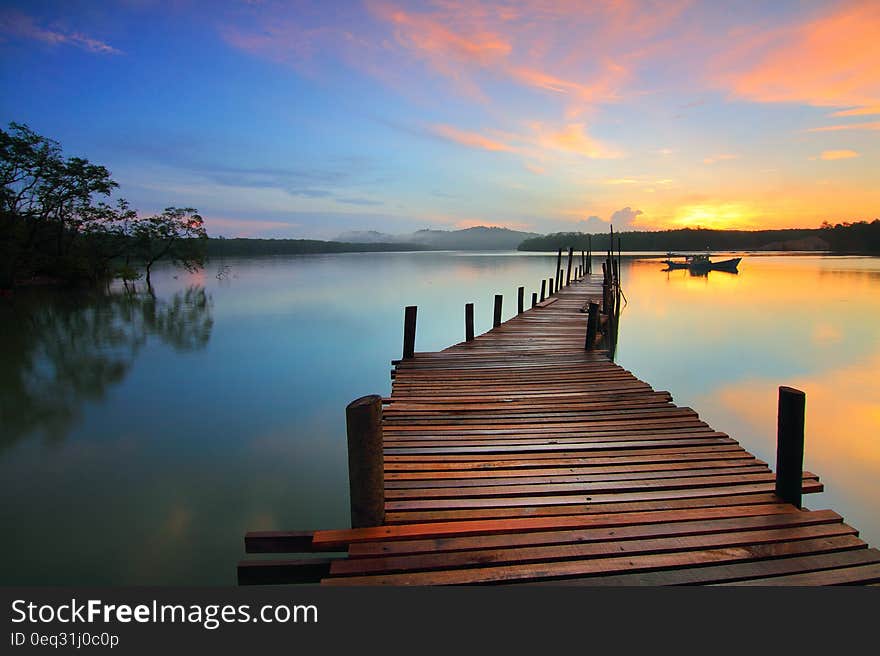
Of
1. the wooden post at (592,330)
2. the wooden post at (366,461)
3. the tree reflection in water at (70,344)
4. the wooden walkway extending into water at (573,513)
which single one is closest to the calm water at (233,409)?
the tree reflection in water at (70,344)

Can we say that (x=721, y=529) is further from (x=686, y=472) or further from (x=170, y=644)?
(x=170, y=644)

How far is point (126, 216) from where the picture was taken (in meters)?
39.3

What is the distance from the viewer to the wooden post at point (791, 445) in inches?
130

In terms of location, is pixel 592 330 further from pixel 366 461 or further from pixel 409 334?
pixel 366 461

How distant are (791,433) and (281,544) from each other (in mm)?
3694

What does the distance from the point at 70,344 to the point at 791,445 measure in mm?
20220

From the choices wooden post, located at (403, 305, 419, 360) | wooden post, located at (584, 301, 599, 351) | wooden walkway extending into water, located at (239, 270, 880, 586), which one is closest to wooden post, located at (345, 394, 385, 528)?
wooden walkway extending into water, located at (239, 270, 880, 586)

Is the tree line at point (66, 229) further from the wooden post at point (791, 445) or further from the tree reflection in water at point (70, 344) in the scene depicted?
the wooden post at point (791, 445)

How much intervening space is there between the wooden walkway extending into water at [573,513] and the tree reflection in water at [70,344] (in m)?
7.74

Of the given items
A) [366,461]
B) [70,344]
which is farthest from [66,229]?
[366,461]

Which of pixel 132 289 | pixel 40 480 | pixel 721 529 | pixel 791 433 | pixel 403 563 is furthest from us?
pixel 132 289

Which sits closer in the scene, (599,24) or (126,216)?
(599,24)

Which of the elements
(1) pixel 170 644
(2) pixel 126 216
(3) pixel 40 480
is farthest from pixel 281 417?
(2) pixel 126 216

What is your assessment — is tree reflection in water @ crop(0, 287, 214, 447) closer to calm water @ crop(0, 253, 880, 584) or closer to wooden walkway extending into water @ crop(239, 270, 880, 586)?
calm water @ crop(0, 253, 880, 584)
